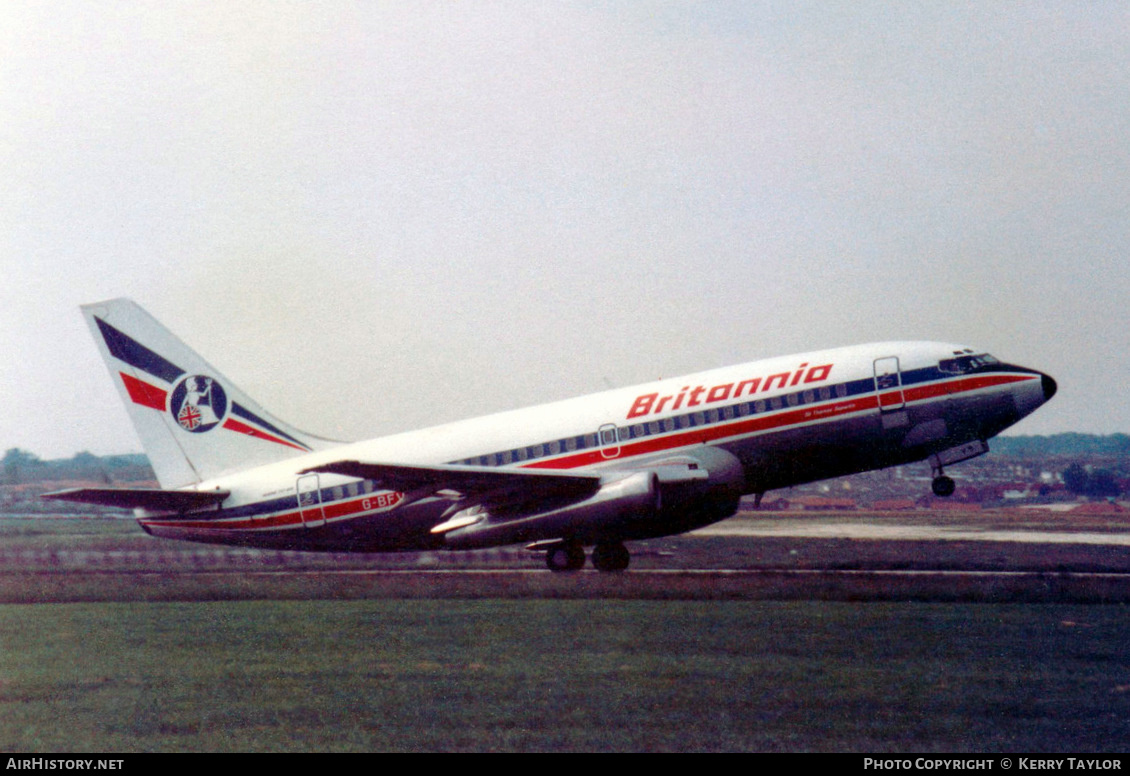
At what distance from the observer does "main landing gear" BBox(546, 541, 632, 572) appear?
31141mm

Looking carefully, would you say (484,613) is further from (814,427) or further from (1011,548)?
(1011,548)

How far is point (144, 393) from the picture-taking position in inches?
1313

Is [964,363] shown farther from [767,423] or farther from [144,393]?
[144,393]

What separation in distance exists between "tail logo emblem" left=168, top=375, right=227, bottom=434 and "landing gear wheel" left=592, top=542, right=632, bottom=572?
12.3m

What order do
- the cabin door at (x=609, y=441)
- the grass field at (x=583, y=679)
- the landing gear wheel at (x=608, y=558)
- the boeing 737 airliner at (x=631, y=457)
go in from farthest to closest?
the landing gear wheel at (x=608, y=558) < the cabin door at (x=609, y=441) < the boeing 737 airliner at (x=631, y=457) < the grass field at (x=583, y=679)

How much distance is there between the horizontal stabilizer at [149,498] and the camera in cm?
2769

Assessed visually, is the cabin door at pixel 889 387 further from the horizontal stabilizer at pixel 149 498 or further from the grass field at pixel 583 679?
the horizontal stabilizer at pixel 149 498

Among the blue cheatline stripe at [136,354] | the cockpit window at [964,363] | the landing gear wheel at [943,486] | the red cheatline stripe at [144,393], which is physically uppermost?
the blue cheatline stripe at [136,354]

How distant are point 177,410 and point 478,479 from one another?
11225 mm

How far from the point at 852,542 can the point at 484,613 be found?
22.8 metres

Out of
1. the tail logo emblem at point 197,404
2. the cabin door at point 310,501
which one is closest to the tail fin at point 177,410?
the tail logo emblem at point 197,404

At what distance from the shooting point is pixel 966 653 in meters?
17.8

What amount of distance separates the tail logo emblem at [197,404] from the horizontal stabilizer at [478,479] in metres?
6.82

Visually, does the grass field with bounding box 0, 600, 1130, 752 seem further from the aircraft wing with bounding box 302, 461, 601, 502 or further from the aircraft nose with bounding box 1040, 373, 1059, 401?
the aircraft nose with bounding box 1040, 373, 1059, 401
